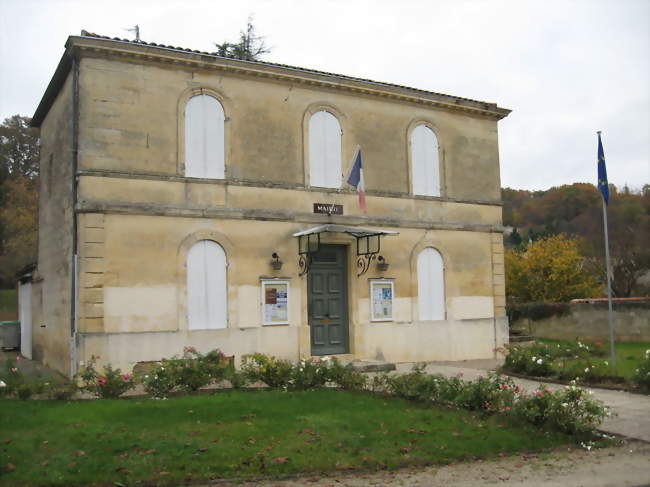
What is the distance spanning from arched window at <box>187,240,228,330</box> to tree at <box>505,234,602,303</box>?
20.8 metres

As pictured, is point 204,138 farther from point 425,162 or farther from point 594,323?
point 594,323

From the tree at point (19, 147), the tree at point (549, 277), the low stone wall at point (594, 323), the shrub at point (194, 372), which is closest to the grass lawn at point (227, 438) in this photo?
the shrub at point (194, 372)

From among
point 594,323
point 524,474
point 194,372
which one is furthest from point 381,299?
point 594,323

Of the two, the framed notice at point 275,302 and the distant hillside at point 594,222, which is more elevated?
the distant hillside at point 594,222

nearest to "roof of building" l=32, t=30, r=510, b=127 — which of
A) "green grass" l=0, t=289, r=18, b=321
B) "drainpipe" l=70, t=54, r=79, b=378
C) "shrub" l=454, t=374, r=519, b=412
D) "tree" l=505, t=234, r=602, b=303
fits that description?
"drainpipe" l=70, t=54, r=79, b=378

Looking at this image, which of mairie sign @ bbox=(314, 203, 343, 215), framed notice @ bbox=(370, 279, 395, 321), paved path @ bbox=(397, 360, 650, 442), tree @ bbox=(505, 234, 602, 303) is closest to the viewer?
paved path @ bbox=(397, 360, 650, 442)

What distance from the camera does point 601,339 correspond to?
77.2 feet

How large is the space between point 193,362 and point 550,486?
6037 millimetres

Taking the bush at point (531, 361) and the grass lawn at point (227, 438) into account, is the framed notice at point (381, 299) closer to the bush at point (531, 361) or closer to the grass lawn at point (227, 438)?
the bush at point (531, 361)

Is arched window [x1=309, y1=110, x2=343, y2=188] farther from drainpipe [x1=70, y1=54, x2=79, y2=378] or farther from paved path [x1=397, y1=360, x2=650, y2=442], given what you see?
drainpipe [x1=70, y1=54, x2=79, y2=378]

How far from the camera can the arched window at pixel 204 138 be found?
14883 millimetres

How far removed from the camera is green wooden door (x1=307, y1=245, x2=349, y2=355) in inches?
636

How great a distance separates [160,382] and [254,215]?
5722 millimetres

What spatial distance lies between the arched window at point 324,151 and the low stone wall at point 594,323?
35.4 ft
